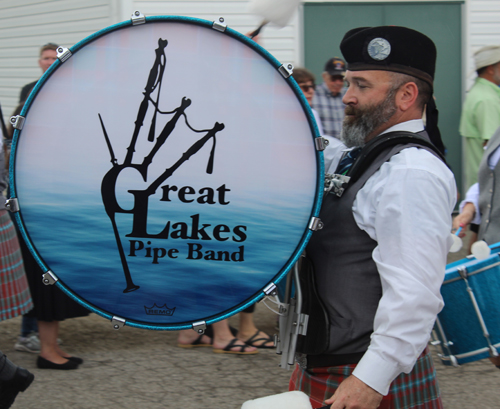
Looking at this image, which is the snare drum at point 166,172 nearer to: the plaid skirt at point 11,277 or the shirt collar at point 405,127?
the shirt collar at point 405,127

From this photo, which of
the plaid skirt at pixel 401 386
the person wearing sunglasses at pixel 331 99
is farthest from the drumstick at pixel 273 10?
the person wearing sunglasses at pixel 331 99

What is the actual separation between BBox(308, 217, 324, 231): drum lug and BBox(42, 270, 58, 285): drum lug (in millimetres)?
673

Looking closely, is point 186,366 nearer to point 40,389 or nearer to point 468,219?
point 40,389

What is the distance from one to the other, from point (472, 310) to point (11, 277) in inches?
91.5

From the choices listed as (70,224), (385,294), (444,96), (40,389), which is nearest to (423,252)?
(385,294)

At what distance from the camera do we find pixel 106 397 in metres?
3.25

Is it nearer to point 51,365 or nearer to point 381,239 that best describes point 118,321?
point 381,239

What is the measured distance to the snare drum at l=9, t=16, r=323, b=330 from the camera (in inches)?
62.8

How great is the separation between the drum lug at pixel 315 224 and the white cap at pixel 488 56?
3979 millimetres

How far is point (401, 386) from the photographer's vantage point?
175cm

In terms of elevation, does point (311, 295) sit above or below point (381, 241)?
below

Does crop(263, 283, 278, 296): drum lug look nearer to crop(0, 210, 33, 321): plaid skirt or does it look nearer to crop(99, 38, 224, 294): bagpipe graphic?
crop(99, 38, 224, 294): bagpipe graphic

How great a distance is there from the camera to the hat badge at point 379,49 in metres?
1.71

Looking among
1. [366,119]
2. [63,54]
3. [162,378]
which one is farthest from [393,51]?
[162,378]
